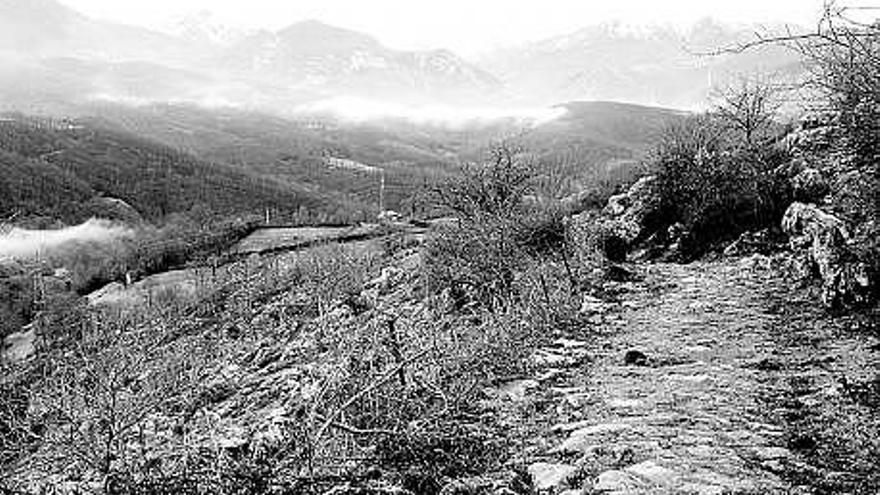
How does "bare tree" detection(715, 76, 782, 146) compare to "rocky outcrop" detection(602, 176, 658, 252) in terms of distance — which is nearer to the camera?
"rocky outcrop" detection(602, 176, 658, 252)

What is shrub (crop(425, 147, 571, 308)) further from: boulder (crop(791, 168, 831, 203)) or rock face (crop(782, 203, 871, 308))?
rock face (crop(782, 203, 871, 308))

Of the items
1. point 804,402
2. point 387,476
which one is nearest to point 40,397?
point 387,476

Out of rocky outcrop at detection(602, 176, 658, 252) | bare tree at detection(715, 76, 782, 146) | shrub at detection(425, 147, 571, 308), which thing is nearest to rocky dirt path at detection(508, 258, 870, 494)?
shrub at detection(425, 147, 571, 308)

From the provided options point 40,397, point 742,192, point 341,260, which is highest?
point 742,192

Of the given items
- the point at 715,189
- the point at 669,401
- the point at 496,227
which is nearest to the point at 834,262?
the point at 669,401

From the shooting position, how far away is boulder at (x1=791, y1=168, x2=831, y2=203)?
1538cm

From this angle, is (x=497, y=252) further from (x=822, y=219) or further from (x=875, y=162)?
(x=875, y=162)

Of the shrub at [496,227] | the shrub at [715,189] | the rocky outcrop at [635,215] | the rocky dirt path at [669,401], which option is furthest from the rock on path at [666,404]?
the rocky outcrop at [635,215]

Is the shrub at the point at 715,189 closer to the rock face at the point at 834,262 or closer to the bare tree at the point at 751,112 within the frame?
the bare tree at the point at 751,112

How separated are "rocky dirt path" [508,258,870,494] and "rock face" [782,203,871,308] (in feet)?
2.41

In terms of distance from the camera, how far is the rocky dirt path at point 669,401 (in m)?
5.72

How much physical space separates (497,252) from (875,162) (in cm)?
1005

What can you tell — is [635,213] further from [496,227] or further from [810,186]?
[810,186]

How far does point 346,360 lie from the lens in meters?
8.62
